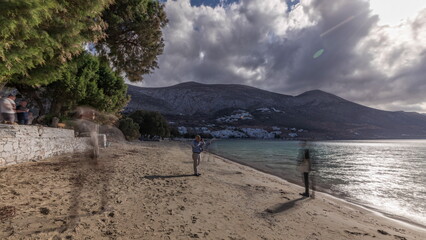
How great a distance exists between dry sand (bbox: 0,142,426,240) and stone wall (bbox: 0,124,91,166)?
953 millimetres

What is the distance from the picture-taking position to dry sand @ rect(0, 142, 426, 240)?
434 cm

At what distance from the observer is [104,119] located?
26.7 meters

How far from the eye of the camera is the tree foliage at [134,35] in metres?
16.6

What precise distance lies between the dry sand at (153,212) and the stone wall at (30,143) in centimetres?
95

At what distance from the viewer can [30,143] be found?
10.1m

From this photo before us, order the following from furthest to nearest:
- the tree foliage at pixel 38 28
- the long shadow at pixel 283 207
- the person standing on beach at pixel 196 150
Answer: the person standing on beach at pixel 196 150, the long shadow at pixel 283 207, the tree foliage at pixel 38 28

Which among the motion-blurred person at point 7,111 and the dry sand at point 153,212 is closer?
the dry sand at point 153,212

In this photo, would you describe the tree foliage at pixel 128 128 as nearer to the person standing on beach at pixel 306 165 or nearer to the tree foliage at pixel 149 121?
the tree foliage at pixel 149 121

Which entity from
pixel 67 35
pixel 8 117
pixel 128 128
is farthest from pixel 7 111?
pixel 128 128

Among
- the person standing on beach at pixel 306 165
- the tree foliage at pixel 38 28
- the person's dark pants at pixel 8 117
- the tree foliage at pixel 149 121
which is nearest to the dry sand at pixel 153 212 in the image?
the person standing on beach at pixel 306 165

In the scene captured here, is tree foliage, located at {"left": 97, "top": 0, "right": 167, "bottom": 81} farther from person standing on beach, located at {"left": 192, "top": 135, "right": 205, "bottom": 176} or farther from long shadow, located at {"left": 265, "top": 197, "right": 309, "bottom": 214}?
long shadow, located at {"left": 265, "top": 197, "right": 309, "bottom": 214}

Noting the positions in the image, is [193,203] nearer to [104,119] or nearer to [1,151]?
[1,151]

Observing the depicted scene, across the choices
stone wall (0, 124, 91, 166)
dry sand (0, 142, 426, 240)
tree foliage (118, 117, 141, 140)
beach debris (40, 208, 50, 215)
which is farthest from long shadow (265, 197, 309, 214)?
tree foliage (118, 117, 141, 140)

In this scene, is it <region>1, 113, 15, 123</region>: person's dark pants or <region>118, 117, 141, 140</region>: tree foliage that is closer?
<region>1, 113, 15, 123</region>: person's dark pants
